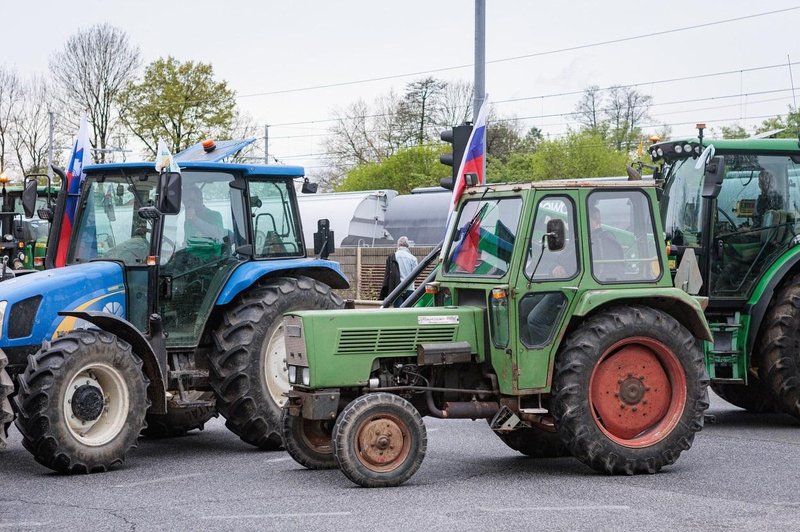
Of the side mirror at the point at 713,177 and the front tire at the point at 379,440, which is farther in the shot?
the side mirror at the point at 713,177

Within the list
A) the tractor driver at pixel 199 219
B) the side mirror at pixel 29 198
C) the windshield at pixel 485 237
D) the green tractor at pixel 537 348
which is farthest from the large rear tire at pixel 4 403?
the windshield at pixel 485 237

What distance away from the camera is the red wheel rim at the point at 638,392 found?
30.1 ft

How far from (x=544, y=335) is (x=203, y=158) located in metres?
3.86

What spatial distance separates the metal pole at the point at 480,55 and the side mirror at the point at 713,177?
4.93 meters

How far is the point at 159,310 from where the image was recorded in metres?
10.5

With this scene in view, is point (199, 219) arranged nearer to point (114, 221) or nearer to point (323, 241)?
point (114, 221)

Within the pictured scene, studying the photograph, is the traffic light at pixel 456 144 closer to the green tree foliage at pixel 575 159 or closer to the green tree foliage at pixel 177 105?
the green tree foliage at pixel 177 105

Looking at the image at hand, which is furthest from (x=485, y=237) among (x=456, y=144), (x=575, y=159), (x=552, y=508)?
(x=575, y=159)

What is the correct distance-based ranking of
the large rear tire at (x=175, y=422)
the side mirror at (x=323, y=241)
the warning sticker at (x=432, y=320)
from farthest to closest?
the side mirror at (x=323, y=241) → the large rear tire at (x=175, y=422) → the warning sticker at (x=432, y=320)

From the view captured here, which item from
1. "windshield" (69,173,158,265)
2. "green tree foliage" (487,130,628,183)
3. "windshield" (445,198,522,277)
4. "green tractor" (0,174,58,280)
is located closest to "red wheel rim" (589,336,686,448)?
"windshield" (445,198,522,277)

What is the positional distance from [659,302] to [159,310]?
4.20 metres

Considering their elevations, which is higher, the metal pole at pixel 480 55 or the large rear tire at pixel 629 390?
the metal pole at pixel 480 55

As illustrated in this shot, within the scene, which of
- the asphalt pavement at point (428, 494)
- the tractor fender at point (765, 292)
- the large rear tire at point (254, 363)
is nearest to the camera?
the asphalt pavement at point (428, 494)

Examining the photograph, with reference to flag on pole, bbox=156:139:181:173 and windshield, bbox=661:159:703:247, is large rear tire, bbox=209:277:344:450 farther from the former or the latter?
windshield, bbox=661:159:703:247
